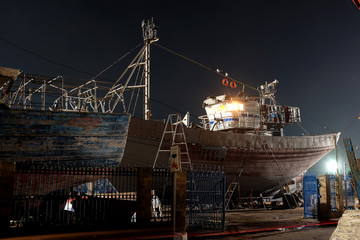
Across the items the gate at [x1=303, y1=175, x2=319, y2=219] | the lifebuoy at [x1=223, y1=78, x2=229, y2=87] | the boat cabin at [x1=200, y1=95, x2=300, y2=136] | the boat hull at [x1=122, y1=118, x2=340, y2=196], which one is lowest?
the gate at [x1=303, y1=175, x2=319, y2=219]

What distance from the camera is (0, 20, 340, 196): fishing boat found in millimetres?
10867

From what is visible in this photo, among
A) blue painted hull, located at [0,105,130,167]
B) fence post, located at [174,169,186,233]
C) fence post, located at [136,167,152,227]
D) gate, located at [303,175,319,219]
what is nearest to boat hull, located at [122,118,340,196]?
gate, located at [303,175,319,219]

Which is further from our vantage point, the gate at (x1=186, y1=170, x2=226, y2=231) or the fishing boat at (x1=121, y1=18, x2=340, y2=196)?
the fishing boat at (x1=121, y1=18, x2=340, y2=196)

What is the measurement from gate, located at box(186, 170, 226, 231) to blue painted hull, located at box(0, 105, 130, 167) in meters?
3.79

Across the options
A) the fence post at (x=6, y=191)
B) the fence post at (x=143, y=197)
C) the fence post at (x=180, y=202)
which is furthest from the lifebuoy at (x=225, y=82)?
the fence post at (x=6, y=191)

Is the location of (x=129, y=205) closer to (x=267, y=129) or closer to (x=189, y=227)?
(x=189, y=227)

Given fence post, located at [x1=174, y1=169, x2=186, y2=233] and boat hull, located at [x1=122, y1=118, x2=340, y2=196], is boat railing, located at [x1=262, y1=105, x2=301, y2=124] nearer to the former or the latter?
boat hull, located at [x1=122, y1=118, x2=340, y2=196]

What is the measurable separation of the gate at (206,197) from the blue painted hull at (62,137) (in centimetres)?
379

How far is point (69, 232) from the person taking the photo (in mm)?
8898

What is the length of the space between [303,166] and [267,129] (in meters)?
4.43

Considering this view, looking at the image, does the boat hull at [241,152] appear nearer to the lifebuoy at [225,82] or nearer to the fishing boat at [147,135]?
the fishing boat at [147,135]

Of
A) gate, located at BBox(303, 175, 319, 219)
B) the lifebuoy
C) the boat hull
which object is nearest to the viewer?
gate, located at BBox(303, 175, 319, 219)

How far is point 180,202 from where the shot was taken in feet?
32.4

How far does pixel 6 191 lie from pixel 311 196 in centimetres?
1281
